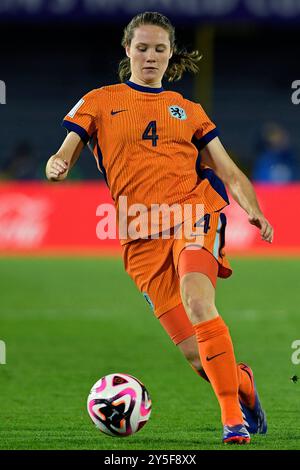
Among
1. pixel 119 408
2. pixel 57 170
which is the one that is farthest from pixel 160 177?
pixel 119 408

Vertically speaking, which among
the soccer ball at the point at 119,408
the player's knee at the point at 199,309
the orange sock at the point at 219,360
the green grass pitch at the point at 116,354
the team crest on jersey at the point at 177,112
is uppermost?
the team crest on jersey at the point at 177,112

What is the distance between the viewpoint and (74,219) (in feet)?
63.5

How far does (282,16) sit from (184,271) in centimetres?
1619

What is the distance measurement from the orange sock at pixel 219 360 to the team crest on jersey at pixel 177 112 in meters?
1.13

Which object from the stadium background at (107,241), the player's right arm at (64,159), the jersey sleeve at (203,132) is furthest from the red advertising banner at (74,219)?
the player's right arm at (64,159)

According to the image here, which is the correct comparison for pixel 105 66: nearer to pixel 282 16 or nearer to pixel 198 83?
pixel 198 83

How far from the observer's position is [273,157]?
21.9 metres

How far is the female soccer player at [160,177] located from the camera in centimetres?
611

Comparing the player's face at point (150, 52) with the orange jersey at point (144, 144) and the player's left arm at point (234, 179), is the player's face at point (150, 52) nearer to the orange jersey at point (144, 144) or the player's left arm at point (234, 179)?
the orange jersey at point (144, 144)

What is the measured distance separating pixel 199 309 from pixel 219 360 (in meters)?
0.28

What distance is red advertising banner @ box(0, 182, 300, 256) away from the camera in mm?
19203

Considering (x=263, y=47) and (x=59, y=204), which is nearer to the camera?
(x=59, y=204)

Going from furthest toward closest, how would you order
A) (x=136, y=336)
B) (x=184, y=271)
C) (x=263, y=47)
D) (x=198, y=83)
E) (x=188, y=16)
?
(x=263, y=47)
(x=198, y=83)
(x=188, y=16)
(x=136, y=336)
(x=184, y=271)

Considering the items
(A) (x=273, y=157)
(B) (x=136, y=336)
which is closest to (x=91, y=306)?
(B) (x=136, y=336)
